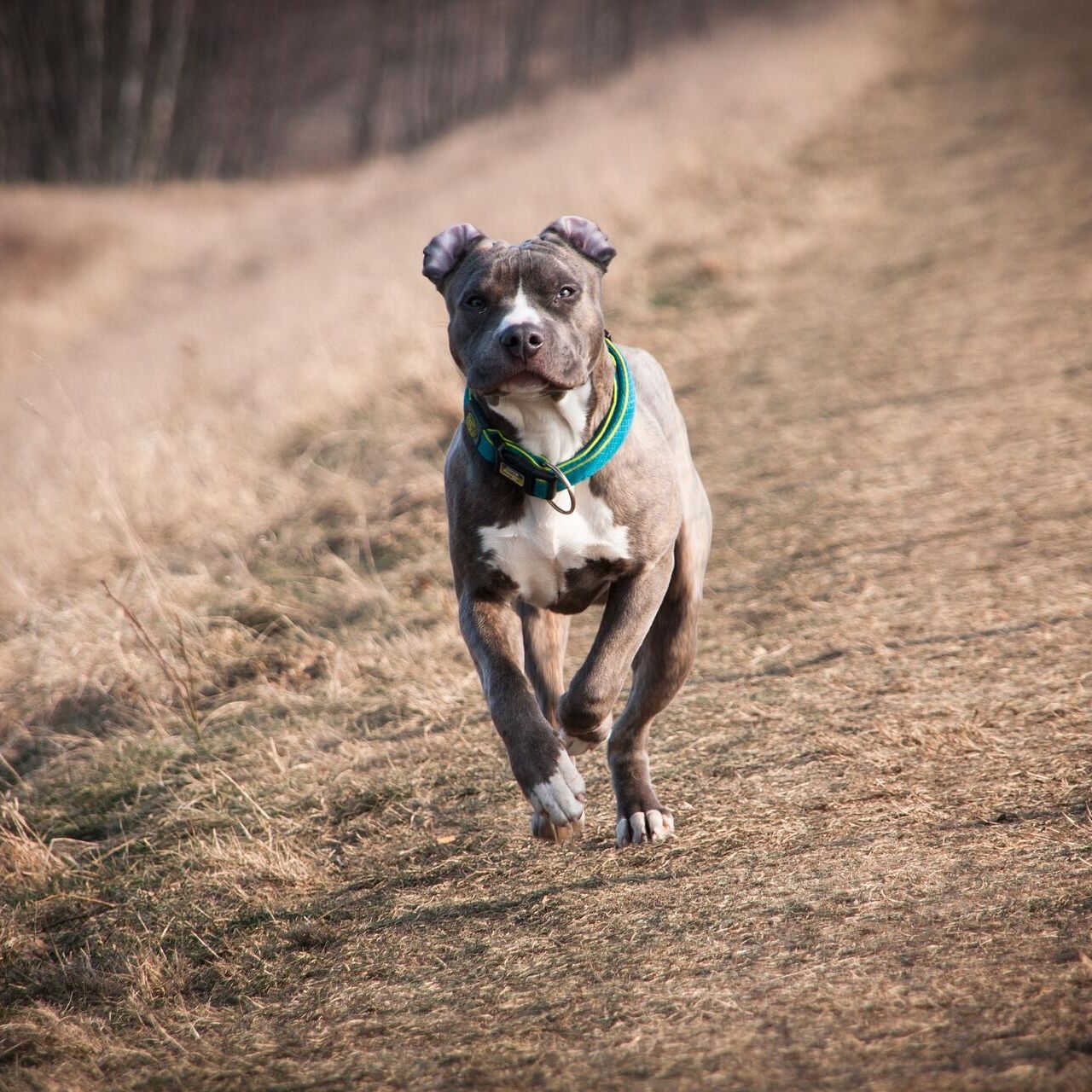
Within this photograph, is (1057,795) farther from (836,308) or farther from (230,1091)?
(836,308)

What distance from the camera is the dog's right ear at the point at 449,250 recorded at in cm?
378

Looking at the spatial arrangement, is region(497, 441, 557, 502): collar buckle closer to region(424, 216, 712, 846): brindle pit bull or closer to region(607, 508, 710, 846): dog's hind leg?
region(424, 216, 712, 846): brindle pit bull

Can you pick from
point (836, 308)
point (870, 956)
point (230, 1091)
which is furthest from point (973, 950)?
point (836, 308)

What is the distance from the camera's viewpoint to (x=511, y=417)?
3.55 m

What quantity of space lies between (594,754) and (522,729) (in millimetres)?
1365

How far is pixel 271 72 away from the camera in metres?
33.9

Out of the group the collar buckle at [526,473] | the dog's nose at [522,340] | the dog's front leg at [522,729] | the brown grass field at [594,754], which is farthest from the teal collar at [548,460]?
the brown grass field at [594,754]

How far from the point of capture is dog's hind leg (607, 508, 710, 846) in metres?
3.79

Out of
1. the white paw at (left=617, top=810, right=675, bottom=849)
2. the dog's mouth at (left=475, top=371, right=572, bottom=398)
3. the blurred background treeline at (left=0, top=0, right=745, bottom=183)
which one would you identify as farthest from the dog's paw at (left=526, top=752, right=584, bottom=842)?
the blurred background treeline at (left=0, top=0, right=745, bottom=183)

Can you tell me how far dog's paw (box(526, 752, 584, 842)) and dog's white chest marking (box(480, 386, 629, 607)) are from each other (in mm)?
544

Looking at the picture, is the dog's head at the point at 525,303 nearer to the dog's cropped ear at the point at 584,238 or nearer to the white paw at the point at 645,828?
the dog's cropped ear at the point at 584,238

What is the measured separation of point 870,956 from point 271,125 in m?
32.6

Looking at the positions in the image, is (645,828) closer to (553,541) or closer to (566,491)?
(553,541)

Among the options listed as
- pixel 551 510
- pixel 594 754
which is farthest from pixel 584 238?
pixel 594 754
